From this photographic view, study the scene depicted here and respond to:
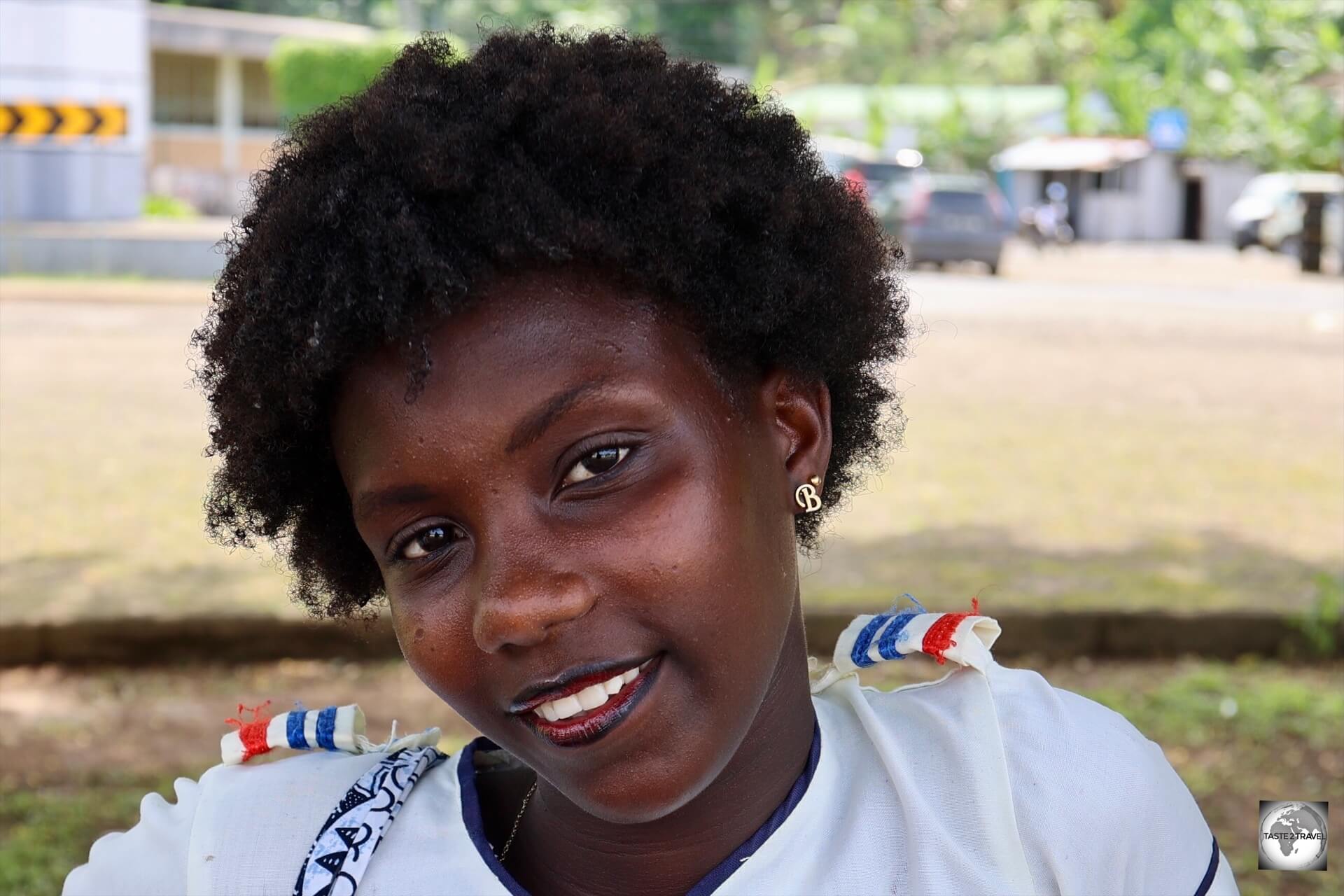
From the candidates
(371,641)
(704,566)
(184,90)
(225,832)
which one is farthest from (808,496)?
(184,90)

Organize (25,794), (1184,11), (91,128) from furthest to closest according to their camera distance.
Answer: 1. (1184,11)
2. (91,128)
3. (25,794)

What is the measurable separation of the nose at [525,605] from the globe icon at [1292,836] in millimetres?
1351

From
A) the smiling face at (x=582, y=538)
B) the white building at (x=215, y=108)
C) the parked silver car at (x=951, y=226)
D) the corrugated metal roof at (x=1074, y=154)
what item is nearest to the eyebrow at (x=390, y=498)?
the smiling face at (x=582, y=538)

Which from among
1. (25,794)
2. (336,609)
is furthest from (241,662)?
Answer: (336,609)

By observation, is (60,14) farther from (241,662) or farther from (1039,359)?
(241,662)

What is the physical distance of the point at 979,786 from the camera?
4.91ft

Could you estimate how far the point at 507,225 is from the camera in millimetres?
1426

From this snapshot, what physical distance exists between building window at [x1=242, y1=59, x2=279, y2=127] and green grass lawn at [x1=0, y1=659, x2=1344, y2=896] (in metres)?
30.7

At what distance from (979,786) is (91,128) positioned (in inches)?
556

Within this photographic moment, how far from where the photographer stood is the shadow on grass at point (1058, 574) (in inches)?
204

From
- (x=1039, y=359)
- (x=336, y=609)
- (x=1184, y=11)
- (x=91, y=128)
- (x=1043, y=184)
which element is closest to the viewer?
(x=336, y=609)

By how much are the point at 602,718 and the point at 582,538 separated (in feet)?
0.56

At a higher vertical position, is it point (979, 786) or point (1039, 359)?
point (979, 786)

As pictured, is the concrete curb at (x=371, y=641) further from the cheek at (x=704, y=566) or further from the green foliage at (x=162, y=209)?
the green foliage at (x=162, y=209)
